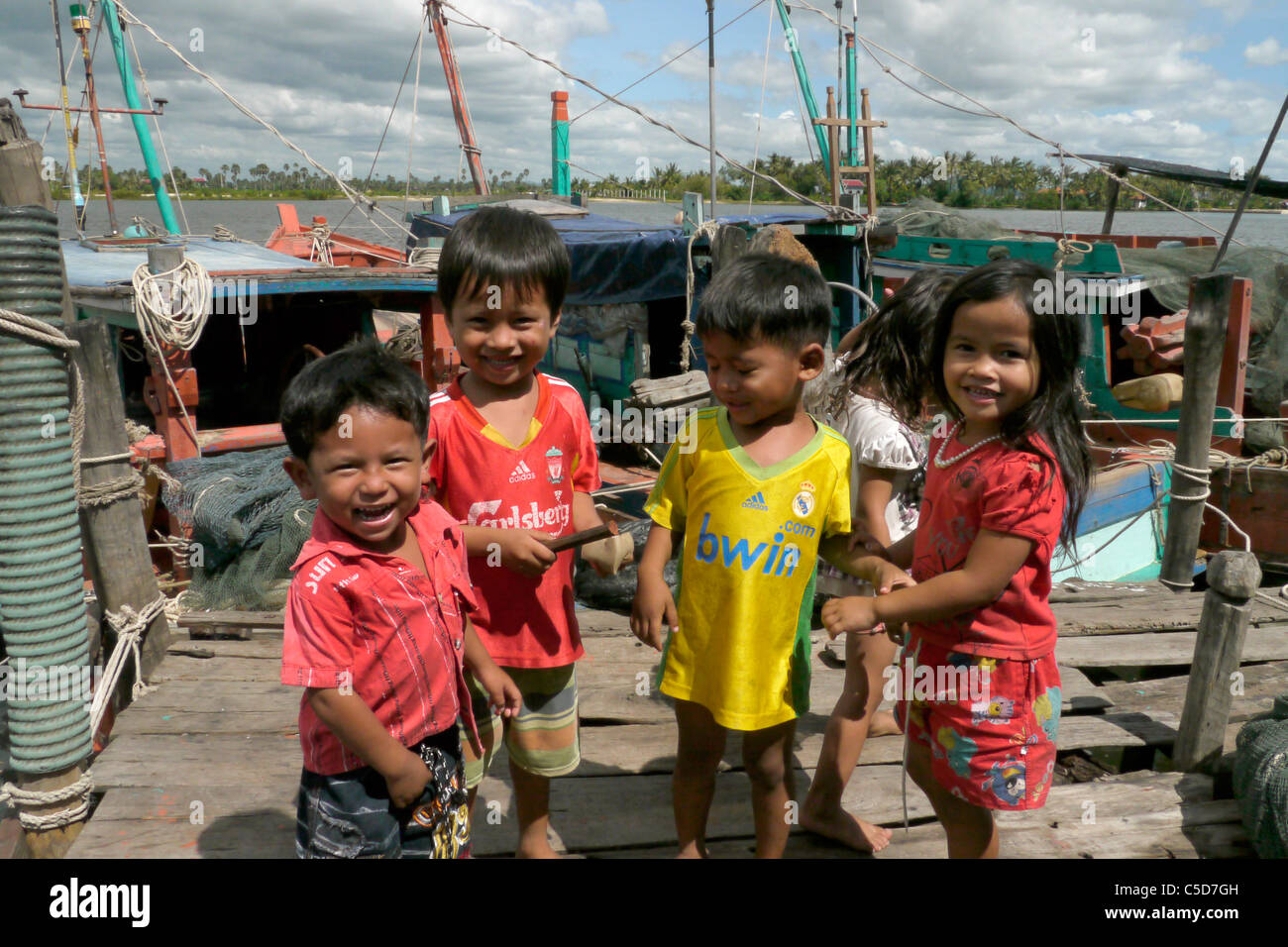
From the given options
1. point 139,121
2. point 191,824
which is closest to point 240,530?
point 191,824

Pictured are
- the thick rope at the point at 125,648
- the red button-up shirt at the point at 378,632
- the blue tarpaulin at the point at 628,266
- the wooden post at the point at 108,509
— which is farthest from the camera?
the blue tarpaulin at the point at 628,266

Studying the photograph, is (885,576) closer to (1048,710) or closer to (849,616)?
(849,616)

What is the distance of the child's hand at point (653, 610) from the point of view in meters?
2.13

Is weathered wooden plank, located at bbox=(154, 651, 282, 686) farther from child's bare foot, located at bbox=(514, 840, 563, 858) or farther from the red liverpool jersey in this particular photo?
the red liverpool jersey

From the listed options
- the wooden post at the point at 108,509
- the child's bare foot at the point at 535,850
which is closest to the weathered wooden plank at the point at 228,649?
the wooden post at the point at 108,509

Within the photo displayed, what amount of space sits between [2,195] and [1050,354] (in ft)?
9.44

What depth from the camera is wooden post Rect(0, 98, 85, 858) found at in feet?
8.98

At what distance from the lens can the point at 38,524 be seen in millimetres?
2705

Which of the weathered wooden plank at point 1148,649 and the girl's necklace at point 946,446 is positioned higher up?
the girl's necklace at point 946,446

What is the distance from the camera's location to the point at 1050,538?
78.6 inches

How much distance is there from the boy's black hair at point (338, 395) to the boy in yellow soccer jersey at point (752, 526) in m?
0.65

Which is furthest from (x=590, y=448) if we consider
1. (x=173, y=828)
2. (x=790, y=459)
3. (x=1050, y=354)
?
(x=173, y=828)

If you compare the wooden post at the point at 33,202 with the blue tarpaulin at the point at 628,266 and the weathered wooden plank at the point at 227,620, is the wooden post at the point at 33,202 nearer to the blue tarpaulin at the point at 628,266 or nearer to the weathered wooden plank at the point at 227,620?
the weathered wooden plank at the point at 227,620

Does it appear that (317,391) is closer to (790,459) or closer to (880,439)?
(790,459)
